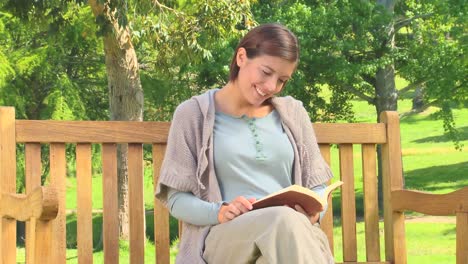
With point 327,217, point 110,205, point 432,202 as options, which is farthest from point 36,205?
point 432,202

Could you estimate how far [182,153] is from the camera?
3566 mm

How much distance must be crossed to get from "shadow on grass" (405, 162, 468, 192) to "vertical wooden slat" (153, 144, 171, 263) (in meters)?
22.8

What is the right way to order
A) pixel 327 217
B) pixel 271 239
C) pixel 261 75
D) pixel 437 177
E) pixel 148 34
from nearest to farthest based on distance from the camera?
pixel 271 239 < pixel 261 75 < pixel 327 217 < pixel 148 34 < pixel 437 177

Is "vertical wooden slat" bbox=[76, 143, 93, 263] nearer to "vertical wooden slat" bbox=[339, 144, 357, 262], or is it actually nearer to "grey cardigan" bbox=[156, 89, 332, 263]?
"grey cardigan" bbox=[156, 89, 332, 263]

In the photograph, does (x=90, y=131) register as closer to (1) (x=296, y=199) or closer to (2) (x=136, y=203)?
(2) (x=136, y=203)

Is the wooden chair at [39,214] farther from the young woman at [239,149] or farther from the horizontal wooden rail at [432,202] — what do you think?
the horizontal wooden rail at [432,202]

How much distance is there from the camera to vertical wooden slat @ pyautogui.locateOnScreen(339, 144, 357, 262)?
4164 mm

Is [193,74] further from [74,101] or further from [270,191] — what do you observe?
[270,191]

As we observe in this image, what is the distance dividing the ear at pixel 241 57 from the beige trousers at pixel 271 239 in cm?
63

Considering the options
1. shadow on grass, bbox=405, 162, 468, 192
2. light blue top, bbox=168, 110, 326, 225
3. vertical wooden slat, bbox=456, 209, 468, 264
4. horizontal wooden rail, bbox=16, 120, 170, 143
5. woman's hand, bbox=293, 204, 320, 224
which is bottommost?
shadow on grass, bbox=405, 162, 468, 192

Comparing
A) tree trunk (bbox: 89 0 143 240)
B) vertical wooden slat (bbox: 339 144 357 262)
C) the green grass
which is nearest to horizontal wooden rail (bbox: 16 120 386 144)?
vertical wooden slat (bbox: 339 144 357 262)

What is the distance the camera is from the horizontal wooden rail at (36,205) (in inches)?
114

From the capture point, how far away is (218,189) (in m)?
3.55

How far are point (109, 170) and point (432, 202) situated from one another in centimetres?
128
